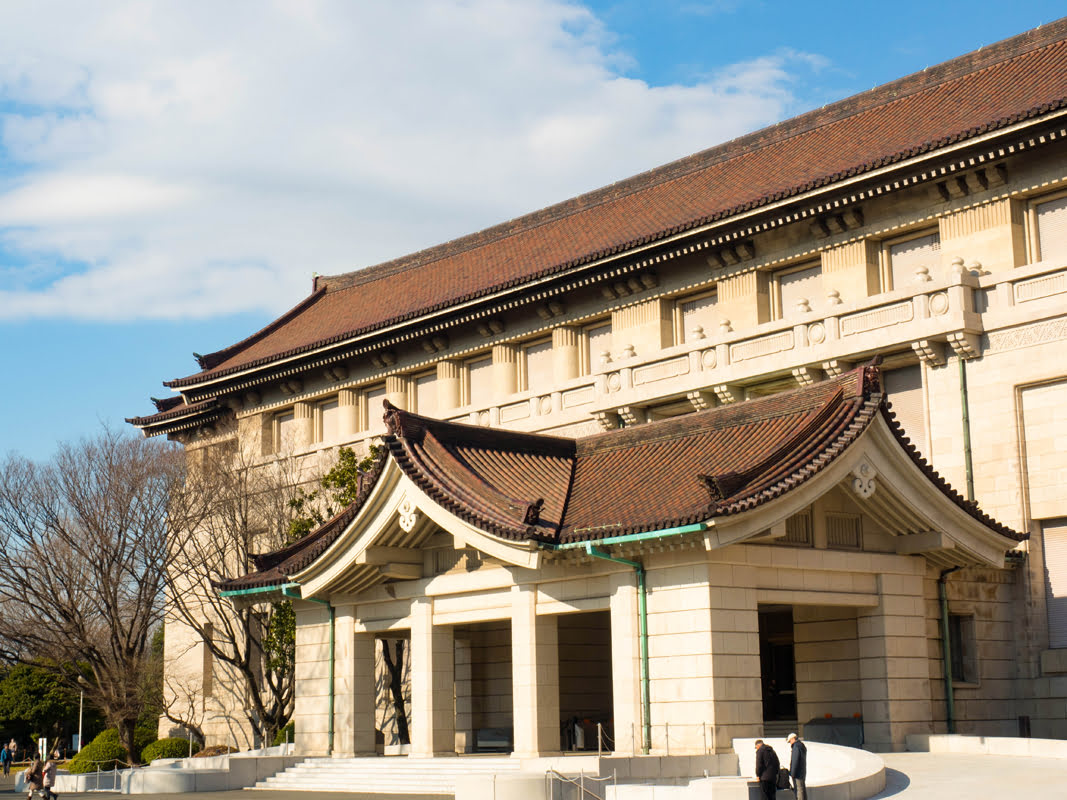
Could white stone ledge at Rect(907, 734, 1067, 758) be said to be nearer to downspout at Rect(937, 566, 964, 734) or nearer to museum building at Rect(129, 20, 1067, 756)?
museum building at Rect(129, 20, 1067, 756)

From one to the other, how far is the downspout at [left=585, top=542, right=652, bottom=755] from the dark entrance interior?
6.81m

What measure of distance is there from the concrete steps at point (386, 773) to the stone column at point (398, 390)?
16668 mm

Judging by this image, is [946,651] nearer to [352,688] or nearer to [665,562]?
[665,562]

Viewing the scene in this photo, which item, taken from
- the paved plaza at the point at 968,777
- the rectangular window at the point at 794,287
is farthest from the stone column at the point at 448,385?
the paved plaza at the point at 968,777

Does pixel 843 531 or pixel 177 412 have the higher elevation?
pixel 177 412

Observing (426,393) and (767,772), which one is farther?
(426,393)

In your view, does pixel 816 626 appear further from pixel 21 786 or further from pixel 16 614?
pixel 16 614

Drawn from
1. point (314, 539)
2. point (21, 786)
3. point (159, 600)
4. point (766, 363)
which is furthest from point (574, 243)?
point (21, 786)

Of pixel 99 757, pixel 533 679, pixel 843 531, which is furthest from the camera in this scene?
pixel 99 757

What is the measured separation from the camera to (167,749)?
43.4 meters

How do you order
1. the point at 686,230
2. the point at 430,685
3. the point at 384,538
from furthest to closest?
the point at 686,230 → the point at 430,685 → the point at 384,538

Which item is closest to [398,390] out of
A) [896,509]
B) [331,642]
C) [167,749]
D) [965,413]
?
[167,749]

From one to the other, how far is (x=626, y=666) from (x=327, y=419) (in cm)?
2621

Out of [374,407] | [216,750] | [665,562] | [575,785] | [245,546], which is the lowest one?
[216,750]
